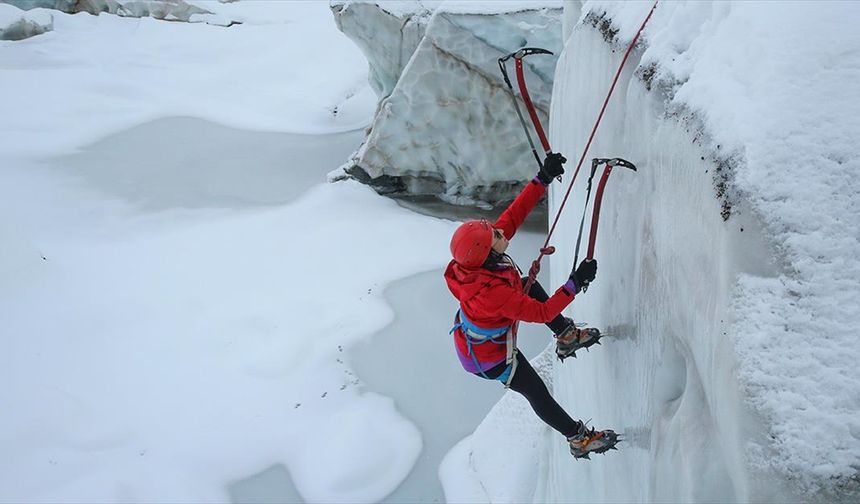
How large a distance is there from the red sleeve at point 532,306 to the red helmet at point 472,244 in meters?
0.15

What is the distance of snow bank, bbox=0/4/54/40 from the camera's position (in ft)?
44.8

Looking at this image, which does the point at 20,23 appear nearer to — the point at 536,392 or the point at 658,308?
the point at 536,392

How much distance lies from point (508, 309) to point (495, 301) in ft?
0.16

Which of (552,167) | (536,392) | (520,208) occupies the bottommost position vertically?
(536,392)

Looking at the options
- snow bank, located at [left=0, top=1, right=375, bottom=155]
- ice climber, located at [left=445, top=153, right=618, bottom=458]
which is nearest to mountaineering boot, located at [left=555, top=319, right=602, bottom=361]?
ice climber, located at [left=445, top=153, right=618, bottom=458]

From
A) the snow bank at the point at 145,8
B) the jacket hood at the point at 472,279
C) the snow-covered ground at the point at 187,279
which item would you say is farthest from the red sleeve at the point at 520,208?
the snow bank at the point at 145,8

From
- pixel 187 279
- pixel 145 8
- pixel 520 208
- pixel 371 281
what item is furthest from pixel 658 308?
pixel 145 8

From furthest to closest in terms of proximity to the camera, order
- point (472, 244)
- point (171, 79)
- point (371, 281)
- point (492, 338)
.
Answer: point (171, 79), point (371, 281), point (492, 338), point (472, 244)

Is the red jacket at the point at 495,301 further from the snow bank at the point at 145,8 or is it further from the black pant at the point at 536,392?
the snow bank at the point at 145,8

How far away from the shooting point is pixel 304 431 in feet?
16.8

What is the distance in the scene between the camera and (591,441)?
2.19 metres

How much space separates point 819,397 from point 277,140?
34.8 feet

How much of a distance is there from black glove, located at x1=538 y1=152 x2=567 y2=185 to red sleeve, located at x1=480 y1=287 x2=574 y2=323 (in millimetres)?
468

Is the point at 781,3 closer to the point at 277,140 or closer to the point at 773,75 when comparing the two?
the point at 773,75
